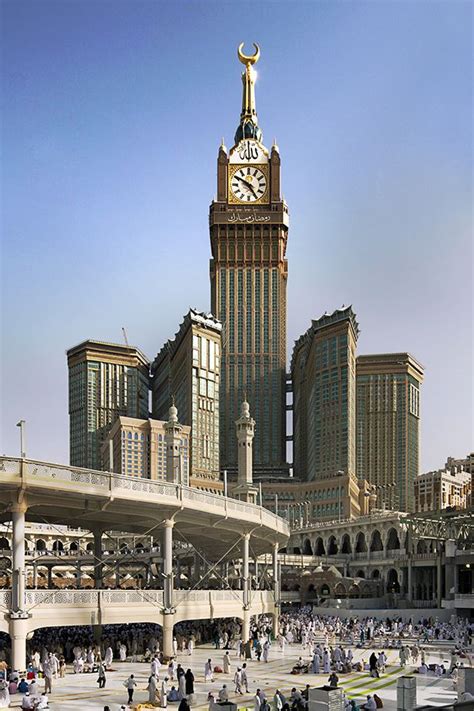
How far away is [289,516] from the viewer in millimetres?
184000

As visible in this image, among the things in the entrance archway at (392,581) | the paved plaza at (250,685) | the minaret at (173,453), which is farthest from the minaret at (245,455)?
the entrance archway at (392,581)

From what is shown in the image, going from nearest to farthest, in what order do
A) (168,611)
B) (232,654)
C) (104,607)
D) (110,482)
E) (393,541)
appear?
(110,482) < (104,607) < (168,611) < (232,654) < (393,541)

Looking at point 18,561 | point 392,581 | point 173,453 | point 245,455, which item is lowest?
point 392,581

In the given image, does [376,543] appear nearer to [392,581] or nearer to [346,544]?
[346,544]

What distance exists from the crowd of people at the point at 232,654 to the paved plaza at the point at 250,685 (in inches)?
17.4

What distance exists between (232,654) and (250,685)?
48.2ft

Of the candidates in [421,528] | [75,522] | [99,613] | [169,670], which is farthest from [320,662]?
[421,528]

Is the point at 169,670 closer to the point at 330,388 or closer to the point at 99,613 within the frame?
the point at 99,613

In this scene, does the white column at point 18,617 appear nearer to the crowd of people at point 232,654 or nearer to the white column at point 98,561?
the crowd of people at point 232,654

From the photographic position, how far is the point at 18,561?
38062mm

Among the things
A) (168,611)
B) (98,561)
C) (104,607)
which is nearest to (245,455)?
(98,561)

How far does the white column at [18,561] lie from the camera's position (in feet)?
123

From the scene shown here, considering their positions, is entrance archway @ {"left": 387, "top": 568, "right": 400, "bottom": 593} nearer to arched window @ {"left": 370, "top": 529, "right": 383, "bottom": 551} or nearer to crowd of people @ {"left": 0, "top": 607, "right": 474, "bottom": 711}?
arched window @ {"left": 370, "top": 529, "right": 383, "bottom": 551}

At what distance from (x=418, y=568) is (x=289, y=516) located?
77130 mm
